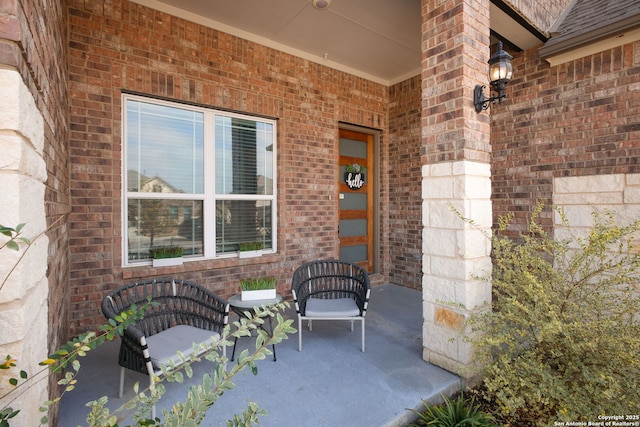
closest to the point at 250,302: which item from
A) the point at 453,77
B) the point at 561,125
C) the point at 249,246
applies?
the point at 249,246

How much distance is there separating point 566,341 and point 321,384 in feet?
5.38

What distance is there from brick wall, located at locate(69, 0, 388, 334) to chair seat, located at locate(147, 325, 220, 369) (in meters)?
1.17

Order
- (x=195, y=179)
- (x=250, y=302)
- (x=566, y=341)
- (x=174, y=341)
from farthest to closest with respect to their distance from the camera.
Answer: (x=195, y=179) → (x=250, y=302) → (x=174, y=341) → (x=566, y=341)

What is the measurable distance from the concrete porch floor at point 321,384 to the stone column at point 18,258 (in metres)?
1.18

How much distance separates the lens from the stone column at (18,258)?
0.96m

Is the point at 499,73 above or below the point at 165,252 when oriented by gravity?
above

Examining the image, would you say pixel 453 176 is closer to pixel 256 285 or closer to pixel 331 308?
pixel 331 308

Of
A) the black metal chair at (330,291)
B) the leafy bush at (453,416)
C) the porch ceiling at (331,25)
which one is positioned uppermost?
the porch ceiling at (331,25)

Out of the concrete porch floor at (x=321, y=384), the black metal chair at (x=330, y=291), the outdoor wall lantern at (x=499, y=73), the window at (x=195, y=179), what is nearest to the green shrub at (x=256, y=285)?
the black metal chair at (x=330, y=291)

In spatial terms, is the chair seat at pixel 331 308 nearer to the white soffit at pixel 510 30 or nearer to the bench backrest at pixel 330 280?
the bench backrest at pixel 330 280

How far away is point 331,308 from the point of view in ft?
9.93

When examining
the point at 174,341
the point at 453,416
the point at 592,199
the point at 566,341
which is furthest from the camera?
the point at 592,199

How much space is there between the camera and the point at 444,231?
259 cm

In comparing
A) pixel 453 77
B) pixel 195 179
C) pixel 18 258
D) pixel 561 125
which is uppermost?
pixel 453 77
